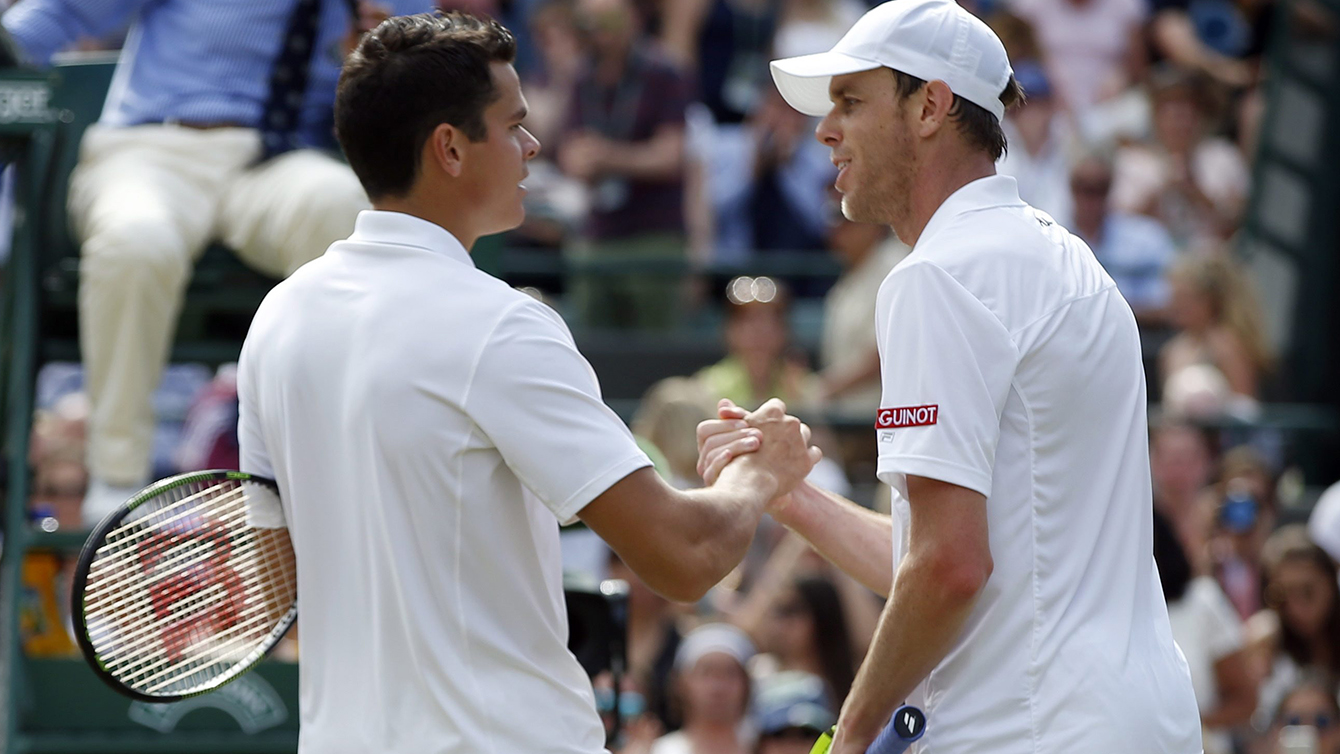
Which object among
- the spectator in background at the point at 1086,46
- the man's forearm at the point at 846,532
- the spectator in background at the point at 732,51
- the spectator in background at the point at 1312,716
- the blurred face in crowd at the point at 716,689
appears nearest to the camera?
the man's forearm at the point at 846,532

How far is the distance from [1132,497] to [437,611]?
3.38 ft

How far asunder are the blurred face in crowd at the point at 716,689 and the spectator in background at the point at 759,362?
6.29 ft

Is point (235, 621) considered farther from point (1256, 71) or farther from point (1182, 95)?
point (1256, 71)

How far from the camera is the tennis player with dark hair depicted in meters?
2.45

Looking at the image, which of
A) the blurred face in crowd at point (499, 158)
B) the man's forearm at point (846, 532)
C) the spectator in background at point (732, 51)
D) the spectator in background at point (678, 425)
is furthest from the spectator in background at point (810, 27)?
the blurred face in crowd at point (499, 158)

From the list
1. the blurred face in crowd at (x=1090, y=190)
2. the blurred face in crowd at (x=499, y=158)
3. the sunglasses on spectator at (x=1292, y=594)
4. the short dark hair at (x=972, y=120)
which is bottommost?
the sunglasses on spectator at (x=1292, y=594)

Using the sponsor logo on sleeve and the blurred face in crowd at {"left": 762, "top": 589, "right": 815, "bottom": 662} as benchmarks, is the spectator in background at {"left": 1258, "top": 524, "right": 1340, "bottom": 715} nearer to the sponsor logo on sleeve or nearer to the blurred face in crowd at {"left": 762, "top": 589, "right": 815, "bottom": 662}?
the blurred face in crowd at {"left": 762, "top": 589, "right": 815, "bottom": 662}

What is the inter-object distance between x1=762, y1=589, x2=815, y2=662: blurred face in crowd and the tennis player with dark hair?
309cm

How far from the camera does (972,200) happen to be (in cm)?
263

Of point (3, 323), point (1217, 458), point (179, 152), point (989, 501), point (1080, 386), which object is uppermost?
point (1080, 386)

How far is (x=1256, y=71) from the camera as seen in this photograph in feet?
32.6

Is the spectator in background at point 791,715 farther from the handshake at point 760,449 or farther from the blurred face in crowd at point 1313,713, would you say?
the handshake at point 760,449

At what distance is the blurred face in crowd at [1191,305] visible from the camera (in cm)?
748

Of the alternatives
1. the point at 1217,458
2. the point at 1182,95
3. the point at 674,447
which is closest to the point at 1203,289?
the point at 1217,458
